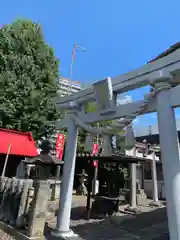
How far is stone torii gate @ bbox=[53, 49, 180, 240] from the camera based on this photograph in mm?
3193

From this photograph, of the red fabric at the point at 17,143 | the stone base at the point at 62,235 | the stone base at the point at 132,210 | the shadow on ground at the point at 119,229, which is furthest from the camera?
the red fabric at the point at 17,143

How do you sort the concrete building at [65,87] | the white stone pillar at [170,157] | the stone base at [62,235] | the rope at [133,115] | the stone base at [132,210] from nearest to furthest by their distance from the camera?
the white stone pillar at [170,157] → the rope at [133,115] → the stone base at [62,235] → the stone base at [132,210] → the concrete building at [65,87]

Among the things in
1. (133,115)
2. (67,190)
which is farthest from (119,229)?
(133,115)

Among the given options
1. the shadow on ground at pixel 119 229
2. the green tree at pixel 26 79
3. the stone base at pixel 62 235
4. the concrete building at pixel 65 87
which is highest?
the concrete building at pixel 65 87

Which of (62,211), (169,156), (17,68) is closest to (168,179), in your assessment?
(169,156)

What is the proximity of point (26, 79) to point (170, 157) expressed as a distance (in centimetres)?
1119

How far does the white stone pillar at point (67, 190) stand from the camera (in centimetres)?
462

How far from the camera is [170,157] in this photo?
3.24m

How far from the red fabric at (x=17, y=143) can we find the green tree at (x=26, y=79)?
4.35 feet

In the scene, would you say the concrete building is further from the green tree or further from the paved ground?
the paved ground

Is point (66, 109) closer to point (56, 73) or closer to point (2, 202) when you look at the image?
point (2, 202)

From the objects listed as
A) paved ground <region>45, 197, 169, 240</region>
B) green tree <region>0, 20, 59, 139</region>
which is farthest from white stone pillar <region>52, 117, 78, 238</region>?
green tree <region>0, 20, 59, 139</region>

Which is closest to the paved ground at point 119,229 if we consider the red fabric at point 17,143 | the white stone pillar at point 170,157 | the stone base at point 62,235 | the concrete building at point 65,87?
the stone base at point 62,235

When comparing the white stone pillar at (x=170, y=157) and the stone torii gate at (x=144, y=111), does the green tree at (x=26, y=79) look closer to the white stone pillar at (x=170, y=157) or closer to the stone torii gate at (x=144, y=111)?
the stone torii gate at (x=144, y=111)
